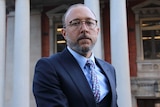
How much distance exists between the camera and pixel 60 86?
1.53 m

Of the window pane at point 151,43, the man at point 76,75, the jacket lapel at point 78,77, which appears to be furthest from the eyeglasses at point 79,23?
the window pane at point 151,43

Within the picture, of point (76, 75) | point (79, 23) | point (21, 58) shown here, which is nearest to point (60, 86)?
point (76, 75)

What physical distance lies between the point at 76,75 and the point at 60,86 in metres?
0.10

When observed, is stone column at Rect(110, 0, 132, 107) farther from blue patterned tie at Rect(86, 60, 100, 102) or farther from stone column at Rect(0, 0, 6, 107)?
blue patterned tie at Rect(86, 60, 100, 102)

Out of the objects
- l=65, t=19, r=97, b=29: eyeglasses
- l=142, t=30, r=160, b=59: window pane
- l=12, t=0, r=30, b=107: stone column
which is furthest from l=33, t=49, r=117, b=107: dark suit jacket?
l=142, t=30, r=160, b=59: window pane

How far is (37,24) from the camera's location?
1675cm

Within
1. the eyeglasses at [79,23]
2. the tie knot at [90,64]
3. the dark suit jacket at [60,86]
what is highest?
the eyeglasses at [79,23]

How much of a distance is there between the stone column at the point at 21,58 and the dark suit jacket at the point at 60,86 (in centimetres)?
1087

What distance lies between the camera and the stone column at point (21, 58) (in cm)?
1223

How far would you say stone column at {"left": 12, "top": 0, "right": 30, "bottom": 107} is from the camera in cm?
1223

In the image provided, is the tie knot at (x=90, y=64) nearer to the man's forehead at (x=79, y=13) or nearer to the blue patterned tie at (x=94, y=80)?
the blue patterned tie at (x=94, y=80)

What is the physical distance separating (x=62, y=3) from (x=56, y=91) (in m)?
15.6

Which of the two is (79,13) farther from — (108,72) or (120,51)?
(120,51)

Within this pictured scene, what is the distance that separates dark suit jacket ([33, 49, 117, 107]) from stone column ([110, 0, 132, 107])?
9.95 metres
